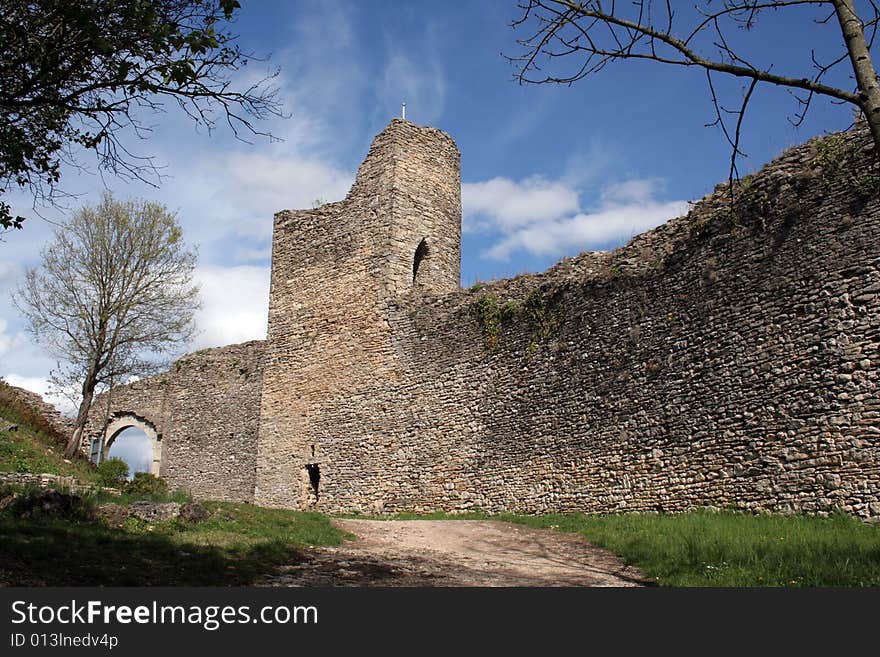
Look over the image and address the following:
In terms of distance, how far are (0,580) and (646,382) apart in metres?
10.2

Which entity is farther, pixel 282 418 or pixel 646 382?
pixel 282 418

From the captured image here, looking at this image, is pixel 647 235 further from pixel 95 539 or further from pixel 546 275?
pixel 95 539

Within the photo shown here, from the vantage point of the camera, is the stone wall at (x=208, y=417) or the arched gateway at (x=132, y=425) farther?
the arched gateway at (x=132, y=425)

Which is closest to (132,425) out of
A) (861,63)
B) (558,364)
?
(558,364)

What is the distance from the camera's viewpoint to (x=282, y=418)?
20375mm

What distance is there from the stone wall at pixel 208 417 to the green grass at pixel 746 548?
1310cm

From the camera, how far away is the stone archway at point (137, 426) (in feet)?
84.6

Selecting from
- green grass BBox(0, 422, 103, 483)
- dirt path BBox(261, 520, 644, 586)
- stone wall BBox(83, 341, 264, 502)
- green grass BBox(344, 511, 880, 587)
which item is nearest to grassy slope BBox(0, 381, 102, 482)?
green grass BBox(0, 422, 103, 483)

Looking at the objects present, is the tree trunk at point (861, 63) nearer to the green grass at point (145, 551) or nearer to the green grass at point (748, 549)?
the green grass at point (748, 549)

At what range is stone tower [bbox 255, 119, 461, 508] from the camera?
62.5 feet

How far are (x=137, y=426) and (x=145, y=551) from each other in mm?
19985

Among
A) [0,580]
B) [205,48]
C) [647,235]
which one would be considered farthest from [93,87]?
[647,235]

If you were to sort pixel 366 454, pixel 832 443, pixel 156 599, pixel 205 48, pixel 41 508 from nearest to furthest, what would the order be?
1. pixel 156 599
2. pixel 205 48
3. pixel 41 508
4. pixel 832 443
5. pixel 366 454

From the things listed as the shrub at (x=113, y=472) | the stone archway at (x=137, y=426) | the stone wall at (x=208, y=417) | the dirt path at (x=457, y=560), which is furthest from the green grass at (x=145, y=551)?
the stone archway at (x=137, y=426)
